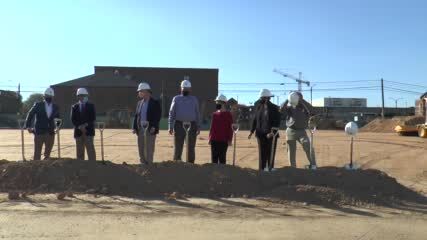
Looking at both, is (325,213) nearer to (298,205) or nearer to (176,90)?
(298,205)

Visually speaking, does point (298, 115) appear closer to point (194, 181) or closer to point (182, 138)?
point (182, 138)

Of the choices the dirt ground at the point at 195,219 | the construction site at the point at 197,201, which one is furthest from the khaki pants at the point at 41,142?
the dirt ground at the point at 195,219

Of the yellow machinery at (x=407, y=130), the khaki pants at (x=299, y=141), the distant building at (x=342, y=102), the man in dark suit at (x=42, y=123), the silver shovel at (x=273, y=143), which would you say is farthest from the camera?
the distant building at (x=342, y=102)

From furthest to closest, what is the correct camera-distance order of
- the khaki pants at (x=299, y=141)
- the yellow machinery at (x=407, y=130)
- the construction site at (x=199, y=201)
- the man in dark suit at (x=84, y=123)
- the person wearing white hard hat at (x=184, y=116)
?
the yellow machinery at (x=407, y=130)
the man in dark suit at (x=84, y=123)
the person wearing white hard hat at (x=184, y=116)
the khaki pants at (x=299, y=141)
the construction site at (x=199, y=201)

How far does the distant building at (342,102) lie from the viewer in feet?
514

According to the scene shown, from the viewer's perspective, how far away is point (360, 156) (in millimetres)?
20438

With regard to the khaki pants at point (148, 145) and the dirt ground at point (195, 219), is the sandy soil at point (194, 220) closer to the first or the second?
the dirt ground at point (195, 219)

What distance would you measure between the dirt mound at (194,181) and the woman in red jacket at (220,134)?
3.60ft

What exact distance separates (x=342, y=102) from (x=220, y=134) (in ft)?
493

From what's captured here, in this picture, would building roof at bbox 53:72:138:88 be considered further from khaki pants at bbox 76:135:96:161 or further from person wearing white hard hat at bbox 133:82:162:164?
person wearing white hard hat at bbox 133:82:162:164

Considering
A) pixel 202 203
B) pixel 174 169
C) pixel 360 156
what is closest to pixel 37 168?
pixel 174 169

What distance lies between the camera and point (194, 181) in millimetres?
10633

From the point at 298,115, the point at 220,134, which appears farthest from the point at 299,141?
the point at 220,134

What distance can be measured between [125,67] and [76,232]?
304 ft
